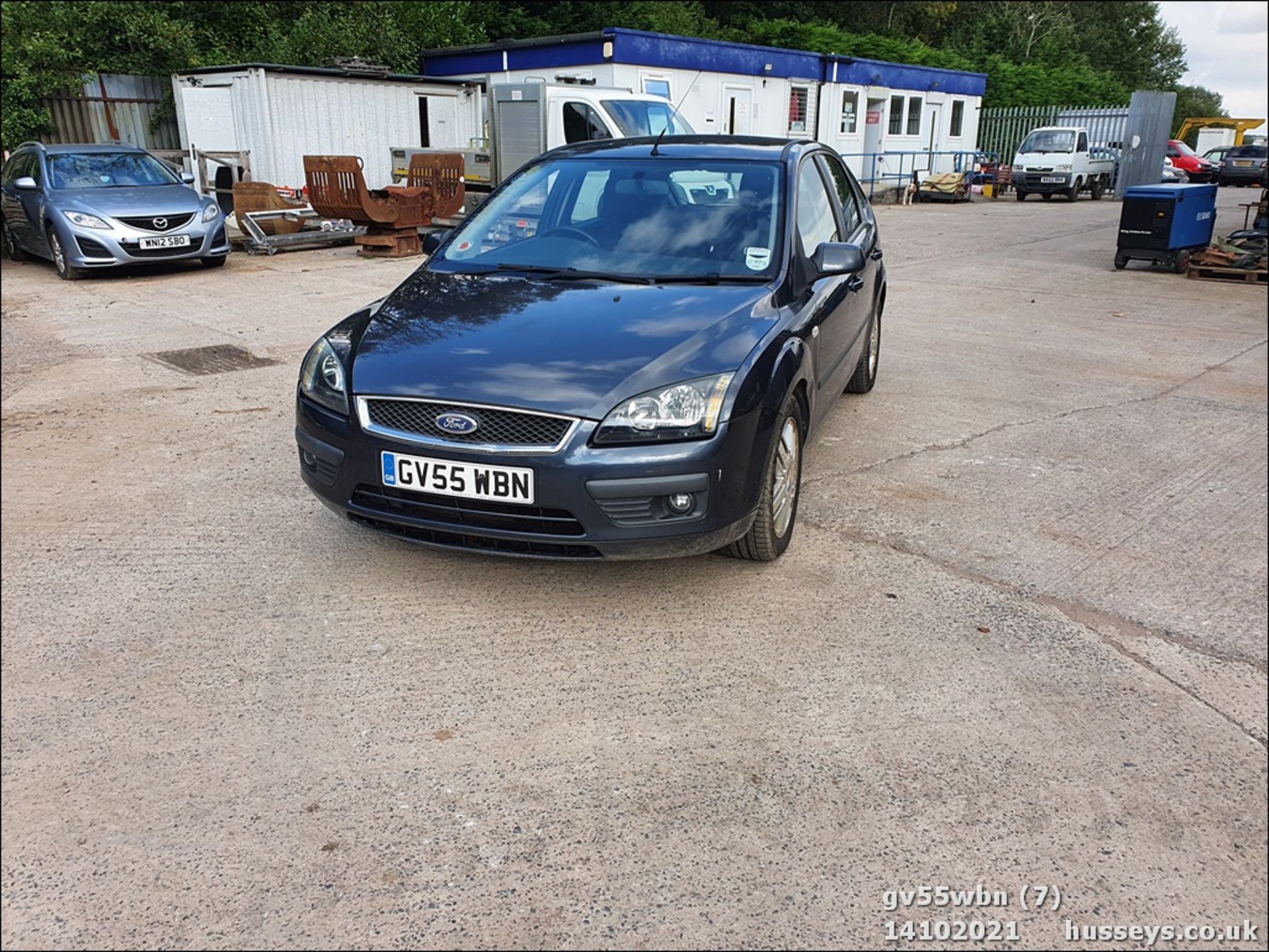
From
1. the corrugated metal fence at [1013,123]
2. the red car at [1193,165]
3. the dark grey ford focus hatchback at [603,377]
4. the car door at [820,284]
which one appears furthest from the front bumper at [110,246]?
the red car at [1193,165]

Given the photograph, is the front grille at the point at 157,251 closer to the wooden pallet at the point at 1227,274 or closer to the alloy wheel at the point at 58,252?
the alloy wheel at the point at 58,252

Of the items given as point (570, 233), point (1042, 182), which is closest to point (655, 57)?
point (1042, 182)

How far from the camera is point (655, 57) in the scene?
2181cm

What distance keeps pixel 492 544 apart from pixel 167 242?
9559mm

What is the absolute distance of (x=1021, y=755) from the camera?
9.43 ft

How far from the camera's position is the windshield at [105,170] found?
11688 millimetres

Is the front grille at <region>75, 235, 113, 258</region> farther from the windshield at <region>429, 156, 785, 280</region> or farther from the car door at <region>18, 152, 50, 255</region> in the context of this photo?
the windshield at <region>429, 156, 785, 280</region>

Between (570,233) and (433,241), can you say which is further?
(433,241)

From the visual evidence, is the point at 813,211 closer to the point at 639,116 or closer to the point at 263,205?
the point at 263,205

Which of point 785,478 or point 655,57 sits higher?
point 655,57

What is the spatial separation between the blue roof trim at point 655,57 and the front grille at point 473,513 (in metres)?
19.1

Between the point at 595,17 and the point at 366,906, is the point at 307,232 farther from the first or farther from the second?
the point at 595,17

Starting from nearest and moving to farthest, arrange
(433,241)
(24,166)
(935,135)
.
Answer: (433,241), (24,166), (935,135)

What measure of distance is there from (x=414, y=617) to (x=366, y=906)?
1.41 m
